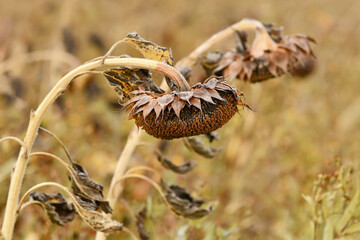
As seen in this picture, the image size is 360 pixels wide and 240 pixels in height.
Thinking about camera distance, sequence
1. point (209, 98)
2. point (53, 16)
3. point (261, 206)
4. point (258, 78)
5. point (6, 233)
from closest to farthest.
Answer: point (209, 98), point (6, 233), point (258, 78), point (261, 206), point (53, 16)

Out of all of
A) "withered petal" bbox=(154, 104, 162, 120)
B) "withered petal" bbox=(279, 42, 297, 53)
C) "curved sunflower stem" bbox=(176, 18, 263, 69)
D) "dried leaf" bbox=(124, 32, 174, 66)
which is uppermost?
"curved sunflower stem" bbox=(176, 18, 263, 69)

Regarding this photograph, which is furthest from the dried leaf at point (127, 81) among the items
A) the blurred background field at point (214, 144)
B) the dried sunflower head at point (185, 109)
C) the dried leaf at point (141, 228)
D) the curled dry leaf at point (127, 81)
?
the dried leaf at point (141, 228)

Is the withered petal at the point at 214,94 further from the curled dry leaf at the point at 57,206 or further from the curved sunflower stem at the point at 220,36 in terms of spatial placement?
the curled dry leaf at the point at 57,206

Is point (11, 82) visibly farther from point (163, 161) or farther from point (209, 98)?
point (209, 98)

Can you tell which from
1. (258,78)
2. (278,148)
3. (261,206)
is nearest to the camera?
(258,78)

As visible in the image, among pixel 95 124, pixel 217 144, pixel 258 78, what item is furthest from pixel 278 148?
pixel 258 78

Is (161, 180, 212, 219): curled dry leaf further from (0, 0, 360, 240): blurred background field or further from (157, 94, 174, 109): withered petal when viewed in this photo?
(157, 94, 174, 109): withered petal

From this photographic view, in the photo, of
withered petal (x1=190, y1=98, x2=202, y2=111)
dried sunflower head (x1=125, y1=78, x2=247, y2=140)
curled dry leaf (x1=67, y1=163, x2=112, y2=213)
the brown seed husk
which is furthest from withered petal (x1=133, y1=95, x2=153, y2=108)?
the brown seed husk
